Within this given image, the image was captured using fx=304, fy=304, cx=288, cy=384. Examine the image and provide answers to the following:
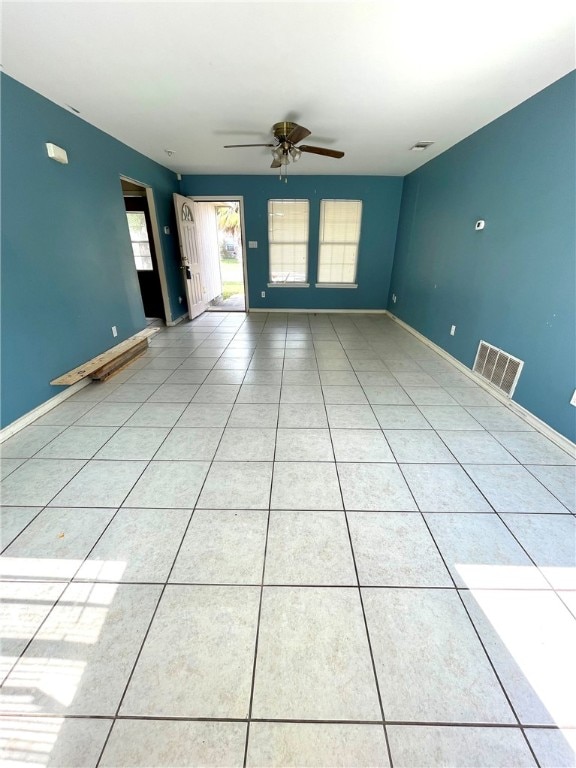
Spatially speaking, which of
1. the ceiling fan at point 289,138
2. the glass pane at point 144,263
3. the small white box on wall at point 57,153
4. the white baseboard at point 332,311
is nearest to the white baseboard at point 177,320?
the glass pane at point 144,263

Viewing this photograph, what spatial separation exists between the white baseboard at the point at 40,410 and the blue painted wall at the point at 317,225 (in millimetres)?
3963

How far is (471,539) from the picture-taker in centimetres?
153

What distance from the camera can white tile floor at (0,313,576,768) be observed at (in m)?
0.92

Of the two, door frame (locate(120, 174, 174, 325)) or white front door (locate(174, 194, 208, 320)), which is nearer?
door frame (locate(120, 174, 174, 325))

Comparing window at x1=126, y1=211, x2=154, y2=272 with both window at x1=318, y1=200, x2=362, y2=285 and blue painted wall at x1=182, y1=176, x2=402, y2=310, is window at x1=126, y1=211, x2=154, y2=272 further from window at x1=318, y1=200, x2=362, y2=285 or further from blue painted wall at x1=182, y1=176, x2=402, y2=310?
window at x1=318, y1=200, x2=362, y2=285

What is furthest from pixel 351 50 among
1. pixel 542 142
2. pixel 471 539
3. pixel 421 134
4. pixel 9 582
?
pixel 9 582

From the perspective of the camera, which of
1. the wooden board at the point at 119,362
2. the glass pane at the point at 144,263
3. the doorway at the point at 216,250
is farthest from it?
the doorway at the point at 216,250

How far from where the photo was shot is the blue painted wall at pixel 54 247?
7.61 feet

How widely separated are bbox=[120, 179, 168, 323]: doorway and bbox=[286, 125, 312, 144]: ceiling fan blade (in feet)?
8.72

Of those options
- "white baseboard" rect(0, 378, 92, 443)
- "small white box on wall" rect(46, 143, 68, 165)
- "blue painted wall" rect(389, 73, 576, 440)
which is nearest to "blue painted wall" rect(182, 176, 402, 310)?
"blue painted wall" rect(389, 73, 576, 440)

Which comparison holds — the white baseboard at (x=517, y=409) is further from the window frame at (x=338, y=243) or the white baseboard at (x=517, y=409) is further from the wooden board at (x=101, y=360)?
the wooden board at (x=101, y=360)

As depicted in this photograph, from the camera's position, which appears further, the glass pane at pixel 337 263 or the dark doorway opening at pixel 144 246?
the glass pane at pixel 337 263

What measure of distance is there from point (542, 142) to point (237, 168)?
4158 millimetres

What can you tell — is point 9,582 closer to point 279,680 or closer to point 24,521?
point 24,521
